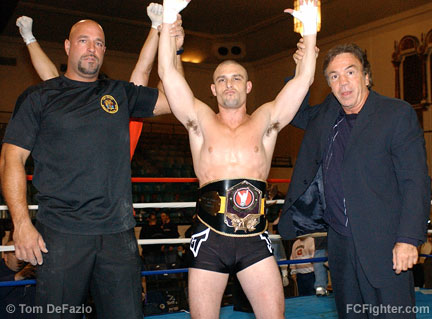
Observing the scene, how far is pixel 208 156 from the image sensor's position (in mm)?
2680

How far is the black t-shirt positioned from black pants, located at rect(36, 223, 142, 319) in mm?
65

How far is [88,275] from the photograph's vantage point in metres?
2.32

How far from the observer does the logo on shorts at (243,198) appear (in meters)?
Answer: 2.60

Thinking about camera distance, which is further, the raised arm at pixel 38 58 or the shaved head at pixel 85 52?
the raised arm at pixel 38 58

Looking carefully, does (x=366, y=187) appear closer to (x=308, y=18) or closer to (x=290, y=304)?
(x=308, y=18)

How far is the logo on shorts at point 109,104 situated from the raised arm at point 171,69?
0.32m

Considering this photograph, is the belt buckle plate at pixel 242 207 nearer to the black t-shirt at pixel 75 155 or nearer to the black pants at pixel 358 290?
the black pants at pixel 358 290

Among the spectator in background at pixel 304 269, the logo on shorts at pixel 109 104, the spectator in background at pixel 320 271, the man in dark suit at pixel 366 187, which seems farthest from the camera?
the spectator in background at pixel 304 269

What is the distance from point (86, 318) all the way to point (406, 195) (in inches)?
110

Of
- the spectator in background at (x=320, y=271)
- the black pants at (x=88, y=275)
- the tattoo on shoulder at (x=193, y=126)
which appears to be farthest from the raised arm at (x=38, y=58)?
the spectator in background at (x=320, y=271)

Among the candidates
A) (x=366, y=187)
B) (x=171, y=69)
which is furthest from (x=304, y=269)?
(x=171, y=69)

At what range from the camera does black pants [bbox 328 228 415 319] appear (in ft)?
7.29

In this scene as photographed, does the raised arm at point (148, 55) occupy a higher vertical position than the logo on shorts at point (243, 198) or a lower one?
higher

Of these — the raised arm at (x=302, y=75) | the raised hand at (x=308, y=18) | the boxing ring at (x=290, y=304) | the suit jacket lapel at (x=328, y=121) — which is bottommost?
the boxing ring at (x=290, y=304)
